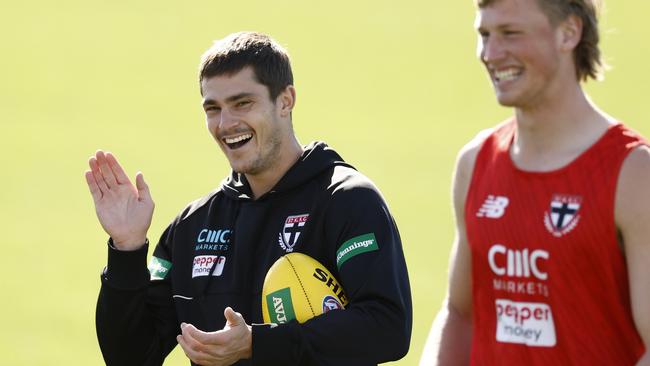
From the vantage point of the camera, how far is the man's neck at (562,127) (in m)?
3.77

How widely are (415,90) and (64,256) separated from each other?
639 centimetres

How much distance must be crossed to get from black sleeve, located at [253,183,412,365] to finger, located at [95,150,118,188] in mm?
1044

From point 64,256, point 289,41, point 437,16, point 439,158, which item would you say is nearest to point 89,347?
point 64,256

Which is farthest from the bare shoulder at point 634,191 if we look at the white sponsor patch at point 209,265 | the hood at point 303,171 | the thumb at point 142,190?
the thumb at point 142,190

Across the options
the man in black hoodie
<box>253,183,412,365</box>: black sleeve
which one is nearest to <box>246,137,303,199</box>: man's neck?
the man in black hoodie

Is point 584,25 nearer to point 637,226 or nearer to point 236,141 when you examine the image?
point 637,226

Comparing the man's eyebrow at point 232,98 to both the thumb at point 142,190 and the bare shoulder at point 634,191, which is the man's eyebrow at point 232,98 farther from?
the bare shoulder at point 634,191

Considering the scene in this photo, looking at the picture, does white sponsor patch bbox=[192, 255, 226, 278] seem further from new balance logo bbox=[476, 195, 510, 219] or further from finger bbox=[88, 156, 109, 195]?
new balance logo bbox=[476, 195, 510, 219]

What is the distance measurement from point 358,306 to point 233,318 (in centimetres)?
50

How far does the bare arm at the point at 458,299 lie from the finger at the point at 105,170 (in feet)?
6.90

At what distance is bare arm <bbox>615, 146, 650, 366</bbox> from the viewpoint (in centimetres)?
359

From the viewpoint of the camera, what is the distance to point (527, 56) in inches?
148

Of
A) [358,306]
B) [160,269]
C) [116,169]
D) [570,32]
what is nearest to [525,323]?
[570,32]

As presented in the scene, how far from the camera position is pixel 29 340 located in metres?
10.7
